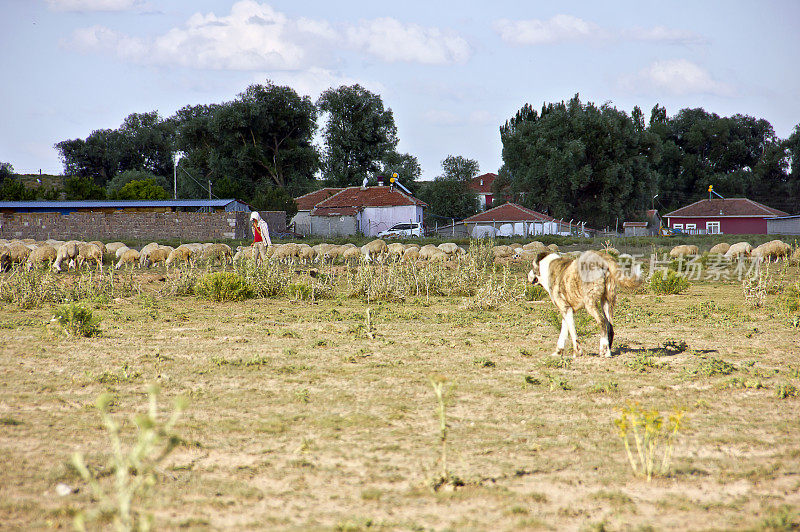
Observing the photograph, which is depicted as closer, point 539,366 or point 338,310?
point 539,366

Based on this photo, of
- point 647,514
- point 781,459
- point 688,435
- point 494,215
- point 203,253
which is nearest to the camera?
point 647,514

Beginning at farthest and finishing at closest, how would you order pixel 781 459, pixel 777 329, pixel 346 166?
1. pixel 346 166
2. pixel 777 329
3. pixel 781 459

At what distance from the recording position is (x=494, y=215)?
46.2 meters

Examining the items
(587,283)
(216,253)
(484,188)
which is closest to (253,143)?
(484,188)

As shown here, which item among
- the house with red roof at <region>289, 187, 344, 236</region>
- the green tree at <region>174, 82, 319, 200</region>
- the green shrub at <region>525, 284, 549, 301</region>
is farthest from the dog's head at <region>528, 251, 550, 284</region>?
the green tree at <region>174, 82, 319, 200</region>

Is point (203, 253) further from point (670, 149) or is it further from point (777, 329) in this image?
point (670, 149)

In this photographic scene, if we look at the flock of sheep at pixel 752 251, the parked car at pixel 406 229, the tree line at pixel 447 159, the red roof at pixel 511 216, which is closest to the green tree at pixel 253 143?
→ the tree line at pixel 447 159

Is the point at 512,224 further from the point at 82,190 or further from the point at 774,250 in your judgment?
the point at 82,190

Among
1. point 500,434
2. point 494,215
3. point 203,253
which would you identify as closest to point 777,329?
point 500,434

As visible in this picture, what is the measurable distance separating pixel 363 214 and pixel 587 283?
1649 inches

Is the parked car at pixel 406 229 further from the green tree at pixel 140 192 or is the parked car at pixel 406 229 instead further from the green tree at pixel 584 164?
the green tree at pixel 140 192

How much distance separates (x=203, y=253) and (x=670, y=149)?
168 feet

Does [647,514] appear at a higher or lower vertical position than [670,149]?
lower

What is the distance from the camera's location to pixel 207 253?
73.6 feet
